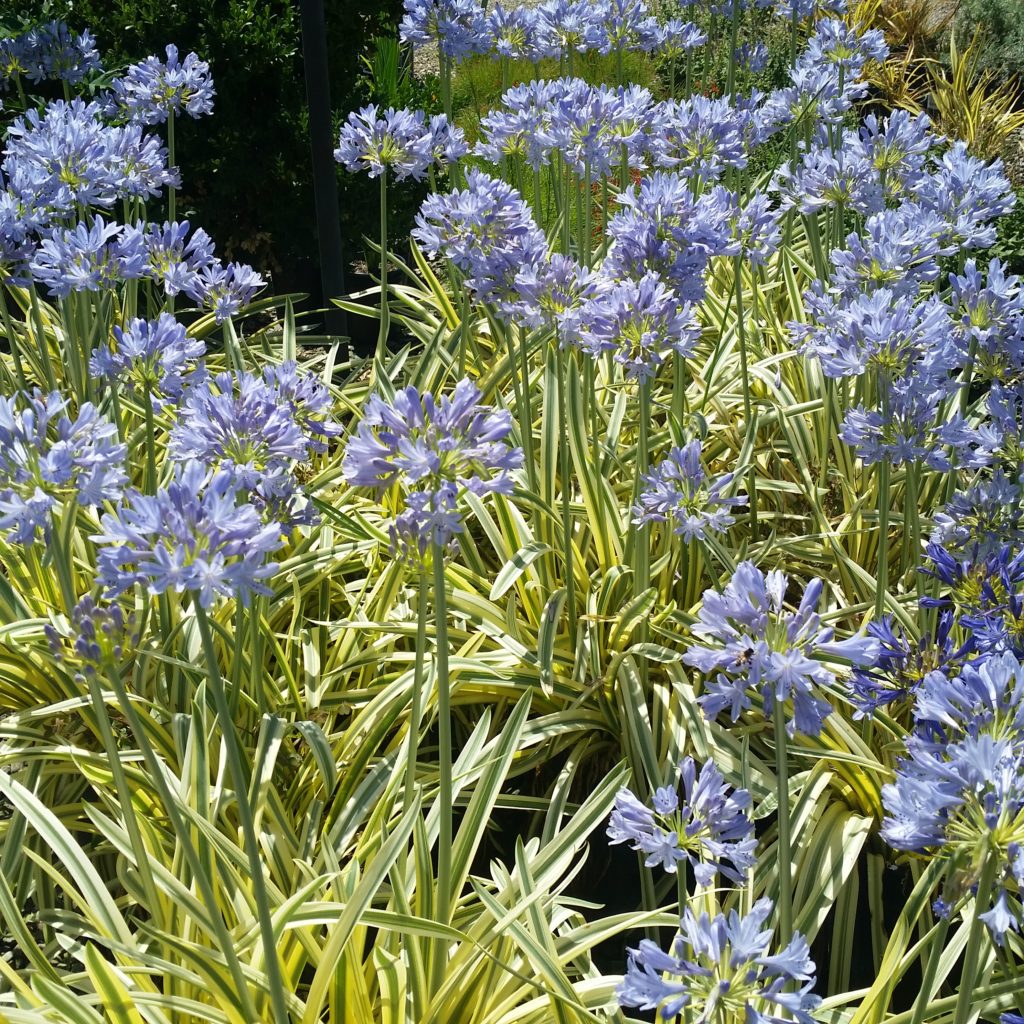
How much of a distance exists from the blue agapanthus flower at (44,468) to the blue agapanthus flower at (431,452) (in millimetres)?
335

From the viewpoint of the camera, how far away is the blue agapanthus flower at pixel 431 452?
1459mm

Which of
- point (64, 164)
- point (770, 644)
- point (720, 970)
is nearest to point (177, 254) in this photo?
point (64, 164)

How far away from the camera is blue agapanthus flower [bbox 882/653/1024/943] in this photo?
3.88 feet

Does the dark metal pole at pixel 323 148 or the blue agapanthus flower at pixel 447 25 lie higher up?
the blue agapanthus flower at pixel 447 25

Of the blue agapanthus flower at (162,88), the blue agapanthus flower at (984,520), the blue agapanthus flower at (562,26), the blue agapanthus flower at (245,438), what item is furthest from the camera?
the blue agapanthus flower at (562,26)

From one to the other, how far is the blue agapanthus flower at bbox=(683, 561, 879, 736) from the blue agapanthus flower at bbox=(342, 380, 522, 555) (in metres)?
0.32

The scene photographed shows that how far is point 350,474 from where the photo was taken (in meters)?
1.50

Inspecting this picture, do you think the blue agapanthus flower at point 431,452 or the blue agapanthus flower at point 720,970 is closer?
the blue agapanthus flower at point 720,970

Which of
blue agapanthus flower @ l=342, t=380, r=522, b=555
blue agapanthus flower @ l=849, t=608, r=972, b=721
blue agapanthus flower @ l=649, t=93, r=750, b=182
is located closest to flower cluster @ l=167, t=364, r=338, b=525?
blue agapanthus flower @ l=342, t=380, r=522, b=555

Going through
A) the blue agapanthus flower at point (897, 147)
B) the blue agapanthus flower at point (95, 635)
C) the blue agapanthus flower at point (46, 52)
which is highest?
the blue agapanthus flower at point (46, 52)

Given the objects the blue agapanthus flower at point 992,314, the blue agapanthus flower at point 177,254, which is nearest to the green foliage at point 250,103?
the blue agapanthus flower at point 177,254

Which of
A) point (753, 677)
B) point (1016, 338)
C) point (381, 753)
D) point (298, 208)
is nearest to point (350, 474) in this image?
point (753, 677)

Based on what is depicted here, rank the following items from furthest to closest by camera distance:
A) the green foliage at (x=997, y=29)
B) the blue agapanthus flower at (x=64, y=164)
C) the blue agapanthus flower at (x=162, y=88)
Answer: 1. the green foliage at (x=997, y=29)
2. the blue agapanthus flower at (x=162, y=88)
3. the blue agapanthus flower at (x=64, y=164)

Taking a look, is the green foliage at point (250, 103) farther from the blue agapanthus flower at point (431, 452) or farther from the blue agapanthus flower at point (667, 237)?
the blue agapanthus flower at point (431, 452)
